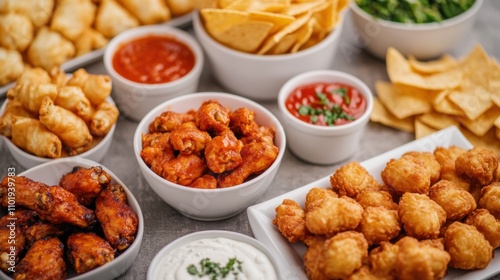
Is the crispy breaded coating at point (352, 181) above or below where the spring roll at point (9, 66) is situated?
above

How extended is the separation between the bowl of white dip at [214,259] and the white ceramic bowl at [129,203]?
17 centimetres

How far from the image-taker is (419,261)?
264 cm

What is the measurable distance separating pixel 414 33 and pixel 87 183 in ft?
8.95

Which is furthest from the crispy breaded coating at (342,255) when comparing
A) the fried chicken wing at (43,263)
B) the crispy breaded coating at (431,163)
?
the fried chicken wing at (43,263)

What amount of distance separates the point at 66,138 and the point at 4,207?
1.81ft

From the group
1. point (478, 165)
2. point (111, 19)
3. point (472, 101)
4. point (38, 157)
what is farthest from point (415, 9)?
point (38, 157)

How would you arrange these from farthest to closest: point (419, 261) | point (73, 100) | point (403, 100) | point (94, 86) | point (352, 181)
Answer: point (403, 100) → point (94, 86) → point (73, 100) → point (352, 181) → point (419, 261)

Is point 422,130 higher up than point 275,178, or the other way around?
point 422,130

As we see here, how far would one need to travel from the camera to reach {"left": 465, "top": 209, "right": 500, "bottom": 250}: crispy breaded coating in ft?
9.78

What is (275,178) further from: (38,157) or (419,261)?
(38,157)

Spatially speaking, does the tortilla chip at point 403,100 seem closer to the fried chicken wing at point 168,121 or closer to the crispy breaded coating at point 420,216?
the crispy breaded coating at point 420,216

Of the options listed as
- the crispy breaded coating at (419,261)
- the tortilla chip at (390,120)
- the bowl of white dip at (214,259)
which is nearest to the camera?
the crispy breaded coating at (419,261)

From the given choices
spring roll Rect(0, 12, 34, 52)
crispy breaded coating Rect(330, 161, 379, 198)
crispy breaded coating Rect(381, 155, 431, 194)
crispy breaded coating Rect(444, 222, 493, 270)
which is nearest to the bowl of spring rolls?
spring roll Rect(0, 12, 34, 52)

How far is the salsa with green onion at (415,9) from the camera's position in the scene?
4.54m
